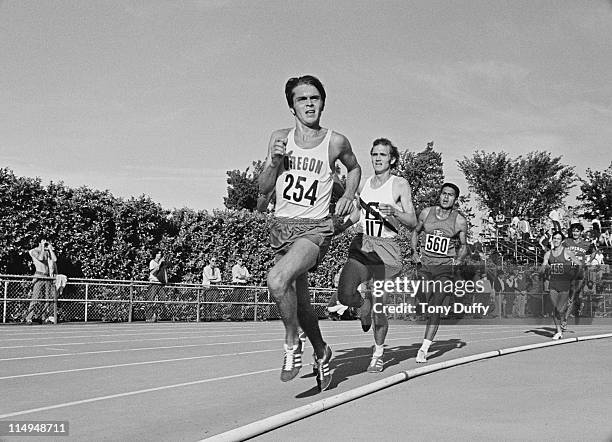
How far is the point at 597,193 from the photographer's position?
35750 mm

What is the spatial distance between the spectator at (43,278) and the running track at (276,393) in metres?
5.45

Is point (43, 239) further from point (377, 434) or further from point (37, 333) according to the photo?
point (377, 434)

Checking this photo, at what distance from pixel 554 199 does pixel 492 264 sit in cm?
Result: 1014

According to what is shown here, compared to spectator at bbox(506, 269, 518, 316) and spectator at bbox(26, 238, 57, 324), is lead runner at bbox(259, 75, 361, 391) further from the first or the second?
spectator at bbox(506, 269, 518, 316)

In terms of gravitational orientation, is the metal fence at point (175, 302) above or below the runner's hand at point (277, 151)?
below

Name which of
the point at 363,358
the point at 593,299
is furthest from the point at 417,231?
the point at 593,299

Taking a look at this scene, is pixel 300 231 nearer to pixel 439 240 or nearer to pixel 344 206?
pixel 344 206

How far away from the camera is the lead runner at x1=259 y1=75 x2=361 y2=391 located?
670cm

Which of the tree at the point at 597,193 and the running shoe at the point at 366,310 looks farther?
the tree at the point at 597,193

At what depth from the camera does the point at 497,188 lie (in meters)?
37.8

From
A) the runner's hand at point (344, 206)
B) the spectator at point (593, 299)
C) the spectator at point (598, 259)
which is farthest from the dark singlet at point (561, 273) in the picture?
the spectator at point (593, 299)

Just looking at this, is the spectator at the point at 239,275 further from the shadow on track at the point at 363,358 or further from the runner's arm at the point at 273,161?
the runner's arm at the point at 273,161

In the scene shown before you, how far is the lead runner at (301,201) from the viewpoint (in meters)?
6.70

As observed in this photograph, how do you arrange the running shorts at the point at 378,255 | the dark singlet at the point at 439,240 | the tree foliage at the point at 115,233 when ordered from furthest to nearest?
the tree foliage at the point at 115,233 → the dark singlet at the point at 439,240 → the running shorts at the point at 378,255
